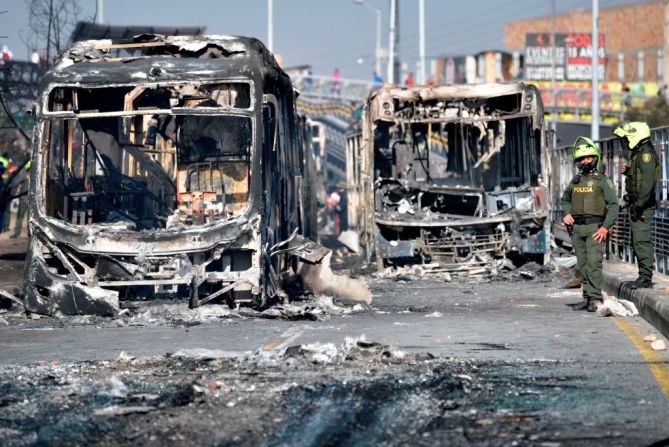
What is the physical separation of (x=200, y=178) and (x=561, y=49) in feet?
225

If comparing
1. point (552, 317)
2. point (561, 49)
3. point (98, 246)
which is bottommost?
point (552, 317)

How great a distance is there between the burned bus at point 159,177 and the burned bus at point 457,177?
4.85 m

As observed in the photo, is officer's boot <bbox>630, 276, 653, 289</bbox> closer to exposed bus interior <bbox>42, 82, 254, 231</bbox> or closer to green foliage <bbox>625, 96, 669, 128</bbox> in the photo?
exposed bus interior <bbox>42, 82, 254, 231</bbox>

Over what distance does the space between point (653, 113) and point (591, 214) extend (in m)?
43.5

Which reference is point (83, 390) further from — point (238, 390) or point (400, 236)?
point (400, 236)

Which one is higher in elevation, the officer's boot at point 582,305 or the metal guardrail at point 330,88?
the metal guardrail at point 330,88

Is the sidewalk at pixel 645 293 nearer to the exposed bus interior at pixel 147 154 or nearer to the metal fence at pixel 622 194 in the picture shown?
the metal fence at pixel 622 194

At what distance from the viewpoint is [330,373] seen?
7.61 meters

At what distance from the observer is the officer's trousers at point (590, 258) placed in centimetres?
1227

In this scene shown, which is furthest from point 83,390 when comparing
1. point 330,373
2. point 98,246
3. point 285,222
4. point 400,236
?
point 400,236

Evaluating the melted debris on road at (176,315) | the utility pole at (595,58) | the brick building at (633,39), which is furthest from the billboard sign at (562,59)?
the melted debris on road at (176,315)

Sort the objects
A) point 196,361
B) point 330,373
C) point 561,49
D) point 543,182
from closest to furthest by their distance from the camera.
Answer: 1. point 330,373
2. point 196,361
3. point 543,182
4. point 561,49

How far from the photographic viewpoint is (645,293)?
12.2 meters

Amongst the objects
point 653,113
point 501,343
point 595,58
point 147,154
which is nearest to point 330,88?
point 653,113
